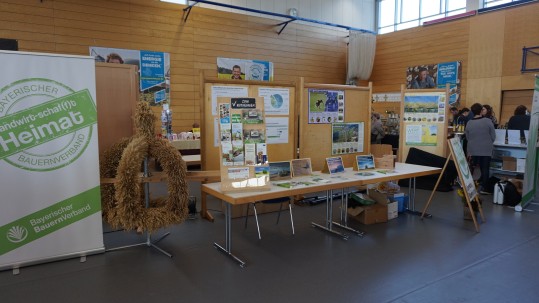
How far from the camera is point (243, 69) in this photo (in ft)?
30.9

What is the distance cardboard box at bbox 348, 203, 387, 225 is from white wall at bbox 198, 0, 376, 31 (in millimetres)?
6859

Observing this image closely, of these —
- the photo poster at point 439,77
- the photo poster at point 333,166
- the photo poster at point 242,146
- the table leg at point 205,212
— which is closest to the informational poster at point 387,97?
the photo poster at point 439,77

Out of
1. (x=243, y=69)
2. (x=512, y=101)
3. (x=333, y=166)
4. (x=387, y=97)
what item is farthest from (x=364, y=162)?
(x=387, y=97)

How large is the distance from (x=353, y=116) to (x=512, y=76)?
5983 mm

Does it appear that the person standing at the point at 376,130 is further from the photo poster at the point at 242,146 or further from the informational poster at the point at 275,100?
the photo poster at the point at 242,146

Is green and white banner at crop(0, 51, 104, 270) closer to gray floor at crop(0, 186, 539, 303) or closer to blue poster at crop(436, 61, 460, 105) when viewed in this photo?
gray floor at crop(0, 186, 539, 303)

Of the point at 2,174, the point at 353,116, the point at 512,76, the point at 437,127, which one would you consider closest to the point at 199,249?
the point at 2,174

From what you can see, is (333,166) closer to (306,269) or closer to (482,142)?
(306,269)

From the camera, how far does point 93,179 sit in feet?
10.5

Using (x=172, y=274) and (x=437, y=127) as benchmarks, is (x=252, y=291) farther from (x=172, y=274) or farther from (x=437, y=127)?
(x=437, y=127)

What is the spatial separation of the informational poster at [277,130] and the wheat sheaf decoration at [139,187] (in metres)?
1.58

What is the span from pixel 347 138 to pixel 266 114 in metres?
1.21

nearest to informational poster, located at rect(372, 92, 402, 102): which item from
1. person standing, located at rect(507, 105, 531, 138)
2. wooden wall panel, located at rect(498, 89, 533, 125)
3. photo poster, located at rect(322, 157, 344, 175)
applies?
wooden wall panel, located at rect(498, 89, 533, 125)

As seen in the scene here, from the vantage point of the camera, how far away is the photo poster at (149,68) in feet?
25.3
